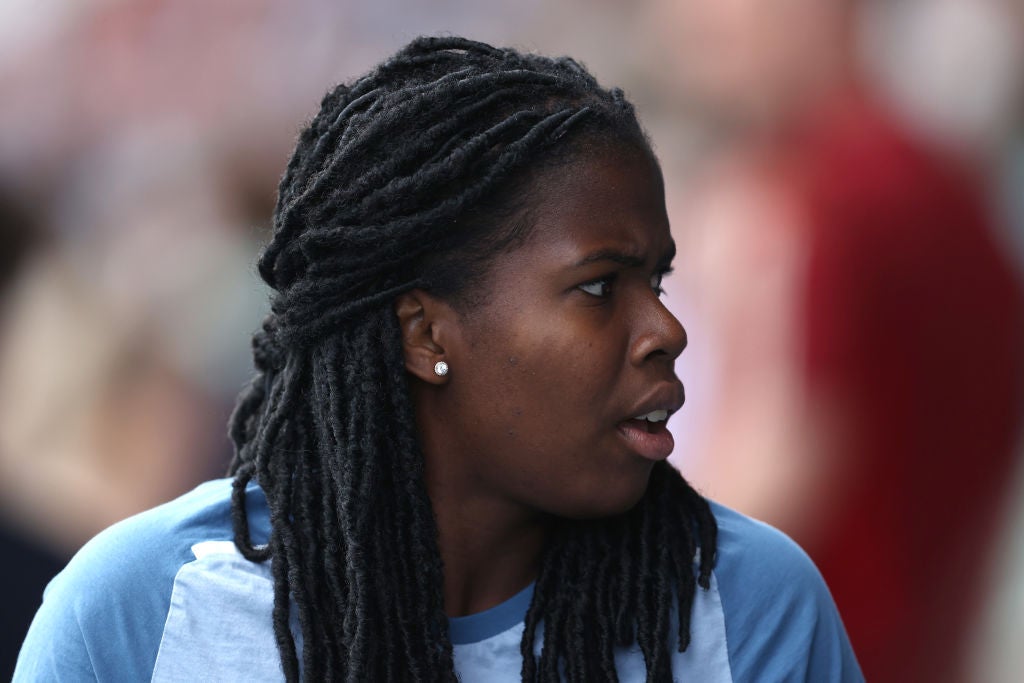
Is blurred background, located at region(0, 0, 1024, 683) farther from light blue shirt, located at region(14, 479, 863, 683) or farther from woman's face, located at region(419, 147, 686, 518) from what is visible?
woman's face, located at region(419, 147, 686, 518)

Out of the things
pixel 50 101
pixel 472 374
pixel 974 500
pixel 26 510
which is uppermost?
pixel 50 101

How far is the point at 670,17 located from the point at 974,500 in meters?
1.34

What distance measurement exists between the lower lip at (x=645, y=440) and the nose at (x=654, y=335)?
9cm

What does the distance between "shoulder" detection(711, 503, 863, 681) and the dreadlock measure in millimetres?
76

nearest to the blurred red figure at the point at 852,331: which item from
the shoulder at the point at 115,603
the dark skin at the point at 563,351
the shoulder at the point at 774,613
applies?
the shoulder at the point at 774,613

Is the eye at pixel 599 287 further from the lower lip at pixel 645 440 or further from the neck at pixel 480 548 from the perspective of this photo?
the neck at pixel 480 548

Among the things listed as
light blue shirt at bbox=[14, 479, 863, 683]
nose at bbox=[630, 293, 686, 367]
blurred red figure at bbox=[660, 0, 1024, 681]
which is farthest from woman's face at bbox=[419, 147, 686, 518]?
blurred red figure at bbox=[660, 0, 1024, 681]

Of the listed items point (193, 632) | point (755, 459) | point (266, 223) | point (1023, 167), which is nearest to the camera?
point (193, 632)

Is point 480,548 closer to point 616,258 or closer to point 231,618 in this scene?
point 231,618

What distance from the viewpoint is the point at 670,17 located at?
2.79 metres

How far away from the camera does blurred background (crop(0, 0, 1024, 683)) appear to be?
2527mm

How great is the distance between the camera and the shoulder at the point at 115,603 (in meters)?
1.52

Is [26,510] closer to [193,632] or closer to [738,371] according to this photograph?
[193,632]

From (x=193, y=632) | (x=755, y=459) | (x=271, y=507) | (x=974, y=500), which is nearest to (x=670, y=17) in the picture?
(x=755, y=459)
